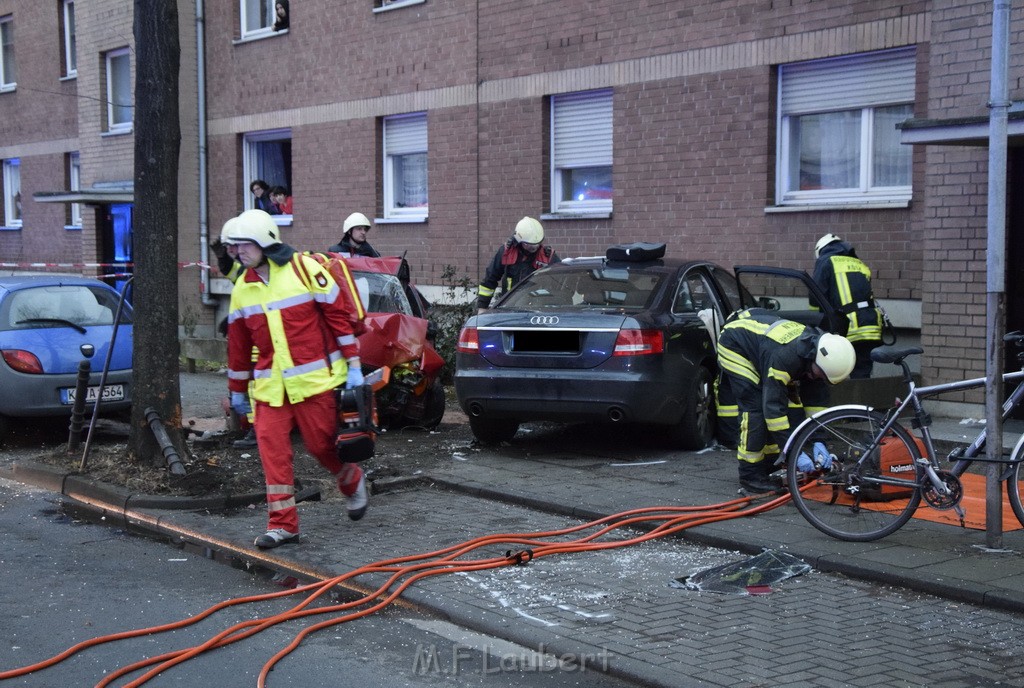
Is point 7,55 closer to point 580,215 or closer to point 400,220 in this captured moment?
point 400,220

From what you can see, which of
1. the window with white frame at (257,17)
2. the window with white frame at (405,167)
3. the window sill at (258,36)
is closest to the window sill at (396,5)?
the window with white frame at (405,167)

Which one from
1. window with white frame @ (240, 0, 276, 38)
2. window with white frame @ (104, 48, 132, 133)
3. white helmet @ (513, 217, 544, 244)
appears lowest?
white helmet @ (513, 217, 544, 244)

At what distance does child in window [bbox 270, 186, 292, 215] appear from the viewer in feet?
63.3

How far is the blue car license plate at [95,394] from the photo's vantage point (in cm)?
1054

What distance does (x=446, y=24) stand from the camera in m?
→ 16.2

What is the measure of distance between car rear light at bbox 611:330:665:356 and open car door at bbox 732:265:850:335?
0.93m

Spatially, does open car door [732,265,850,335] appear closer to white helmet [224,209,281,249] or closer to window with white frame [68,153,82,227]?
white helmet [224,209,281,249]

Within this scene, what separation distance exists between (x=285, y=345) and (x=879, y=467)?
3405mm

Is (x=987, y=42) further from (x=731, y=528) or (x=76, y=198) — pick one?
(x=76, y=198)

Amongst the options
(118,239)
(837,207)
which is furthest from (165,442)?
(118,239)

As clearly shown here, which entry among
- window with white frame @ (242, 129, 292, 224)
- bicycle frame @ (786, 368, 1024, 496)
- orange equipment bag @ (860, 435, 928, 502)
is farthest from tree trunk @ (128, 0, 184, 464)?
window with white frame @ (242, 129, 292, 224)

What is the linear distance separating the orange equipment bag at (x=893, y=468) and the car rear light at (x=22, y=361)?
697cm

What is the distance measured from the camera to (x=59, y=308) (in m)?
Answer: 11.3

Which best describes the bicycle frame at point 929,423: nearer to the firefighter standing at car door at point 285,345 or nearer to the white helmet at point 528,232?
the firefighter standing at car door at point 285,345
